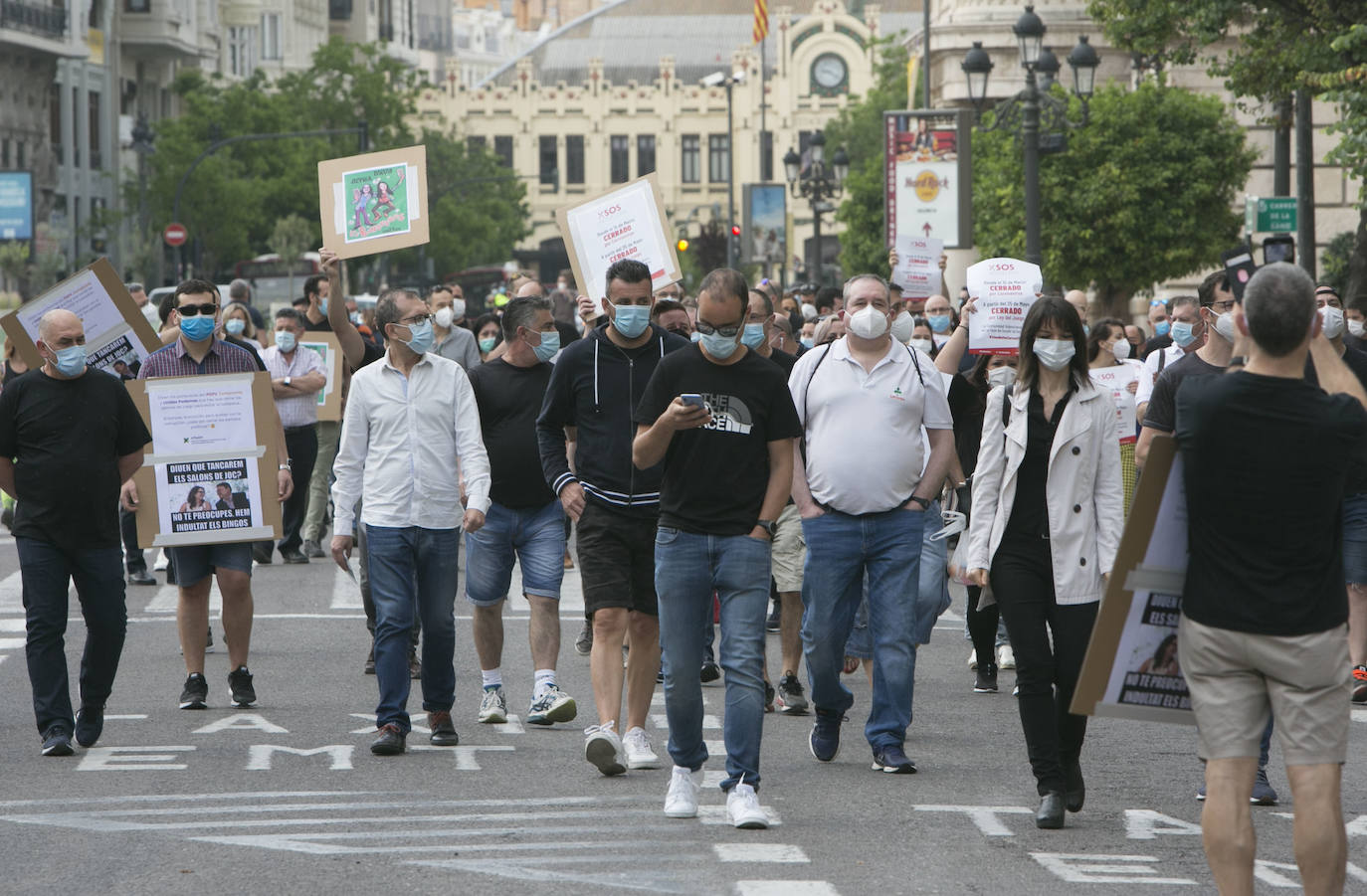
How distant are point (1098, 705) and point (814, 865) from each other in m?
1.16

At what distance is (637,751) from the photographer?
8.62 metres

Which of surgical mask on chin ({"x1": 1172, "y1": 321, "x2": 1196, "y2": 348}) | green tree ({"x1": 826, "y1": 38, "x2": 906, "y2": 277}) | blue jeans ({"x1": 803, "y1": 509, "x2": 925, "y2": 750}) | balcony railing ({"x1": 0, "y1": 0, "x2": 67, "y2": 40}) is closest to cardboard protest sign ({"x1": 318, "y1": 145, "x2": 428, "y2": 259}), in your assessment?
blue jeans ({"x1": 803, "y1": 509, "x2": 925, "y2": 750})

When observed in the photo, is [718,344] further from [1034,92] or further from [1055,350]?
[1034,92]

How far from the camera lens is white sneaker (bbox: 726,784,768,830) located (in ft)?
24.3

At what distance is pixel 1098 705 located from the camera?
6.21 m

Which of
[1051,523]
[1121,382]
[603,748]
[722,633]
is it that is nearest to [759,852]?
[722,633]

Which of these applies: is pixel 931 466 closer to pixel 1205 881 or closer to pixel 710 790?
pixel 710 790

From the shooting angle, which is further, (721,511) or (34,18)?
(34,18)

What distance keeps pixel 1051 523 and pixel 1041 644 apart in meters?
0.42

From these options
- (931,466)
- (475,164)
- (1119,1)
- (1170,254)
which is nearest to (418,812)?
(931,466)

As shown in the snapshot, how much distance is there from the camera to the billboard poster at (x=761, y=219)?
6121cm

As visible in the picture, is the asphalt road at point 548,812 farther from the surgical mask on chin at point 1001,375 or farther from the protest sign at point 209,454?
the surgical mask on chin at point 1001,375

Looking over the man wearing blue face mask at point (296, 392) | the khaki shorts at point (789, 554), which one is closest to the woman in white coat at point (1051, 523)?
the khaki shorts at point (789, 554)

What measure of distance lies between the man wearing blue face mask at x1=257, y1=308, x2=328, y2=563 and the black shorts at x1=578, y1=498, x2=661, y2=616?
7983 mm
